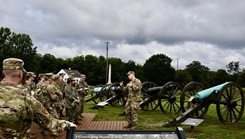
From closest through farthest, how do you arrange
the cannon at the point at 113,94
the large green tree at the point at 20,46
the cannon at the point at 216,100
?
the cannon at the point at 216,100 → the cannon at the point at 113,94 → the large green tree at the point at 20,46

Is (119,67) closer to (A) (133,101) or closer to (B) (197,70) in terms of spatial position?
(B) (197,70)

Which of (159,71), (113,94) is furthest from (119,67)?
(113,94)

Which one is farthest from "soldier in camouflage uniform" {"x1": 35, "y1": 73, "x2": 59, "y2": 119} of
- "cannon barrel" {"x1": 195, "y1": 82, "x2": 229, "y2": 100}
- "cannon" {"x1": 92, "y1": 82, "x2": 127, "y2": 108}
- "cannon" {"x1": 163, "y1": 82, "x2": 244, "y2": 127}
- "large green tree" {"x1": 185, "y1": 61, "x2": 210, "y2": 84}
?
"large green tree" {"x1": 185, "y1": 61, "x2": 210, "y2": 84}

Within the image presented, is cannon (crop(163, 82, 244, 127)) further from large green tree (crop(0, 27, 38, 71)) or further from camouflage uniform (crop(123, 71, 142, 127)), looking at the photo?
large green tree (crop(0, 27, 38, 71))

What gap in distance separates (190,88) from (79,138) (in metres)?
10.1

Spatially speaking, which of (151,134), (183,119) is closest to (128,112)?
(183,119)

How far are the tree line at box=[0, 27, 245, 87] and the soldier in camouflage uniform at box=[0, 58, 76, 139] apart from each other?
4802 cm

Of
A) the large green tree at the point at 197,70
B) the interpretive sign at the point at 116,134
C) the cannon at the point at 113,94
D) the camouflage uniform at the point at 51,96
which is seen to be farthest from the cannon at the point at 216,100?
the large green tree at the point at 197,70

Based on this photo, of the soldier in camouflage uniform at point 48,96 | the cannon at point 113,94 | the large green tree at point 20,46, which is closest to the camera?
→ the soldier in camouflage uniform at point 48,96

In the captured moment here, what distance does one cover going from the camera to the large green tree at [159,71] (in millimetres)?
51094

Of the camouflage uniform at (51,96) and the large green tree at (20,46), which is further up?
the large green tree at (20,46)

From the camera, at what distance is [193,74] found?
67.1 metres

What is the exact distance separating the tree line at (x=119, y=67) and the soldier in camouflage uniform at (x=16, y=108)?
48019 millimetres

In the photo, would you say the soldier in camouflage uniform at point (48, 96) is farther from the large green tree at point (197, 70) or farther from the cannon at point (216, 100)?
the large green tree at point (197, 70)
